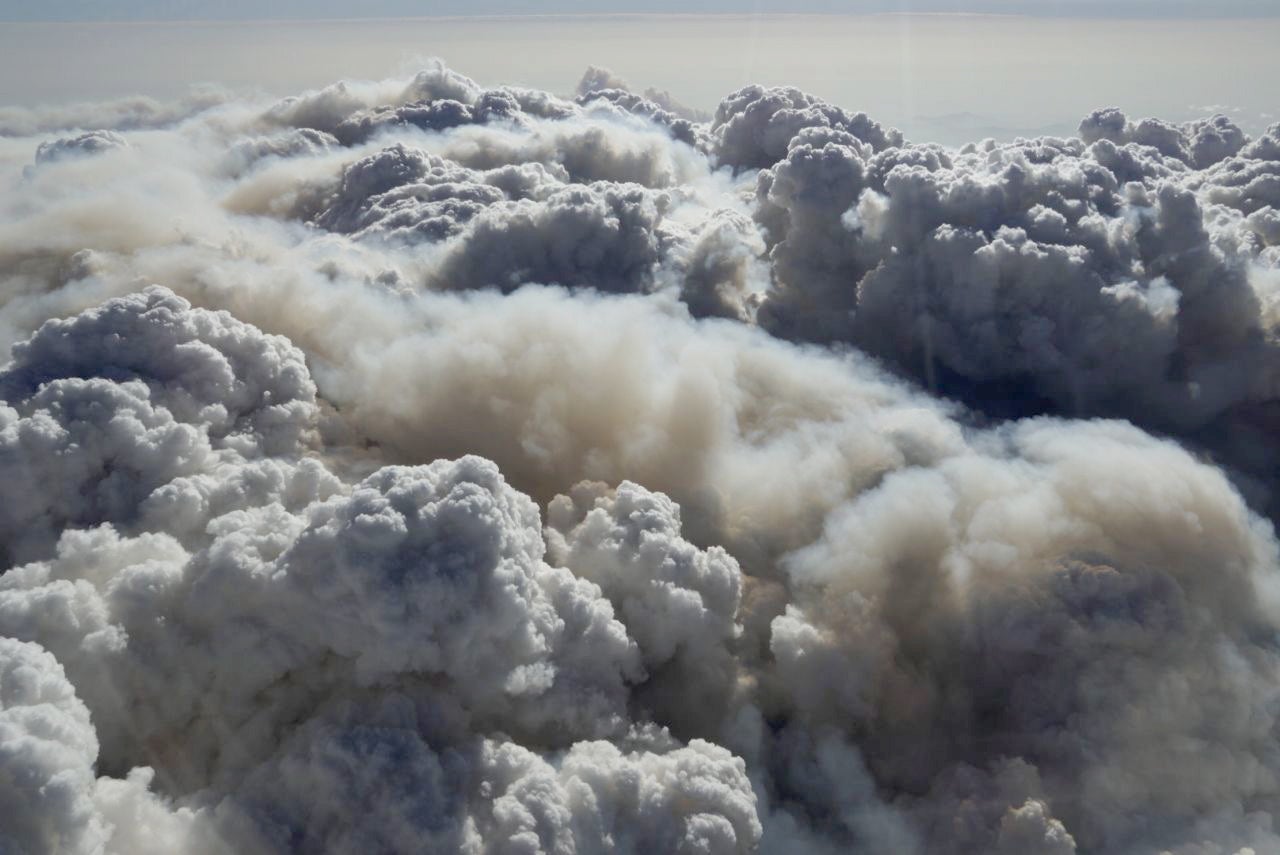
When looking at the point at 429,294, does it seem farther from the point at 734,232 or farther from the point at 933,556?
the point at 933,556

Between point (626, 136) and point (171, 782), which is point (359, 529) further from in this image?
point (626, 136)

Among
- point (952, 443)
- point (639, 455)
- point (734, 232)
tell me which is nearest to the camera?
point (639, 455)

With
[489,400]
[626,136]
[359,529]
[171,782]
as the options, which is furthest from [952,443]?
[626,136]

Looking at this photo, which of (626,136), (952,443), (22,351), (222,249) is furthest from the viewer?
(626,136)

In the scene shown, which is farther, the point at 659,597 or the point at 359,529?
the point at 659,597

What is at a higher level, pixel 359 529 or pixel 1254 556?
pixel 359 529

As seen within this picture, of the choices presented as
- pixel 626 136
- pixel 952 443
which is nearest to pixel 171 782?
pixel 952 443

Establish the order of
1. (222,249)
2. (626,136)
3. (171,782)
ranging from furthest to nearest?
(626,136) → (222,249) → (171,782)
